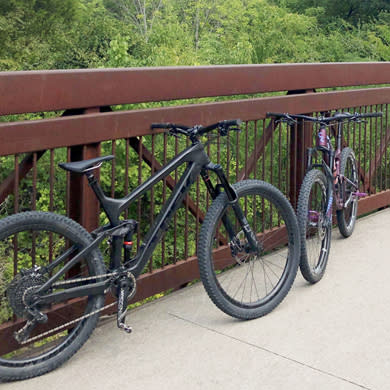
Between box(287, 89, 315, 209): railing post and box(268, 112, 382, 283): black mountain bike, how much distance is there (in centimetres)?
24

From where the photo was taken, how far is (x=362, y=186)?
6484 mm

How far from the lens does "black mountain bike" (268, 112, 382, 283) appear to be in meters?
4.38

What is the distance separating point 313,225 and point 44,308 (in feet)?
6.57

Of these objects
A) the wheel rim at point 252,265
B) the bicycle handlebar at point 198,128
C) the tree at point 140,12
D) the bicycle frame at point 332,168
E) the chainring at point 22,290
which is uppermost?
the tree at point 140,12

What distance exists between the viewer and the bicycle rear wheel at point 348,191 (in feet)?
17.4

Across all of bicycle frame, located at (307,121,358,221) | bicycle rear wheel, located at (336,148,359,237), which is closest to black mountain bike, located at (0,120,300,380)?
bicycle frame, located at (307,121,358,221)

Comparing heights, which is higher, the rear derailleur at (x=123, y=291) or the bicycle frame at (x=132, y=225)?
the bicycle frame at (x=132, y=225)

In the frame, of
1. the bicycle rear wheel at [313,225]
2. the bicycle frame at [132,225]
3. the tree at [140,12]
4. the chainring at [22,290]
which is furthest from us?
the tree at [140,12]

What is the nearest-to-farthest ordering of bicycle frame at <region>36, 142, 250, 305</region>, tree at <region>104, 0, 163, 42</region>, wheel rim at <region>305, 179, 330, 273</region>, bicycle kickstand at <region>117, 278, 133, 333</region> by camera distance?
1. bicycle frame at <region>36, 142, 250, 305</region>
2. bicycle kickstand at <region>117, 278, 133, 333</region>
3. wheel rim at <region>305, 179, 330, 273</region>
4. tree at <region>104, 0, 163, 42</region>

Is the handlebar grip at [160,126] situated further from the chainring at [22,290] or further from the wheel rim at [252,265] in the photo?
the chainring at [22,290]

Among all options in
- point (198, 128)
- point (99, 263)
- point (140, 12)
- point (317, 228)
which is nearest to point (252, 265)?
point (317, 228)

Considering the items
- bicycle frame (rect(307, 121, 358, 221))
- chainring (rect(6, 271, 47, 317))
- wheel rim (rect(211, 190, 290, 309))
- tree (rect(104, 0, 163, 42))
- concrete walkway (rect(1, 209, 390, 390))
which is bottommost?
concrete walkway (rect(1, 209, 390, 390))

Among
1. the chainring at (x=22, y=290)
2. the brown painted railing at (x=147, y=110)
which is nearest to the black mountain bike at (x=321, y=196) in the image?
the brown painted railing at (x=147, y=110)

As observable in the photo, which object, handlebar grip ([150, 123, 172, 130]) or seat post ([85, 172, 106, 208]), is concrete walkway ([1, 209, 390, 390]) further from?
handlebar grip ([150, 123, 172, 130])
